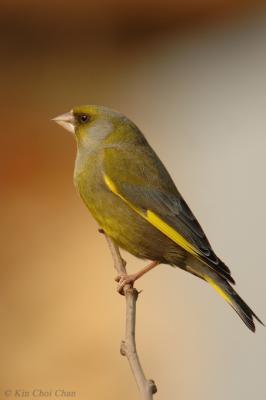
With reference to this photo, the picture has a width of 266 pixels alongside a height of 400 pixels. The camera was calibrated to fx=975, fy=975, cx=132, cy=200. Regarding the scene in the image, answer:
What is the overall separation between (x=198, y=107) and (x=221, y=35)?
622mm

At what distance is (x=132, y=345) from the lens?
282 centimetres

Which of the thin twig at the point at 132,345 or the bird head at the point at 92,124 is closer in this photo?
the thin twig at the point at 132,345

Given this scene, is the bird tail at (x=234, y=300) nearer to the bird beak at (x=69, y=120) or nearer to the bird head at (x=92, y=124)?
the bird head at (x=92, y=124)

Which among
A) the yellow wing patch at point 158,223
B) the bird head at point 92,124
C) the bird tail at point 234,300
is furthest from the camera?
the bird head at point 92,124

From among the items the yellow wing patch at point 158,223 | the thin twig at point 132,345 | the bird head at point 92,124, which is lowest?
the thin twig at point 132,345

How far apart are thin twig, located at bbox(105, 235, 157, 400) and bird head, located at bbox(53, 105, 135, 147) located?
0.41 metres

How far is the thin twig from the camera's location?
8.14ft

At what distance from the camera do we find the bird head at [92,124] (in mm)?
3786

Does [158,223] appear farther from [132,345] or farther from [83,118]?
[132,345]

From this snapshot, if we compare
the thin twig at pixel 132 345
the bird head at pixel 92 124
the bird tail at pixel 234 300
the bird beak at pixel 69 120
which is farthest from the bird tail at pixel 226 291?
the bird beak at pixel 69 120

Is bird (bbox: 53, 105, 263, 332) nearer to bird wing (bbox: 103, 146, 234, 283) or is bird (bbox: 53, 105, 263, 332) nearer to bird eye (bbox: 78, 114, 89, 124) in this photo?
bird wing (bbox: 103, 146, 234, 283)

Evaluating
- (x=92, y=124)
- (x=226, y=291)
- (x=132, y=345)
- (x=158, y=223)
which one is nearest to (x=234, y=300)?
(x=226, y=291)

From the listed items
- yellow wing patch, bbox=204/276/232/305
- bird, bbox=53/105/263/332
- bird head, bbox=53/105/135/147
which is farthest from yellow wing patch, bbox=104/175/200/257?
bird head, bbox=53/105/135/147

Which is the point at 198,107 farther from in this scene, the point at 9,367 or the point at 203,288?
the point at 9,367
